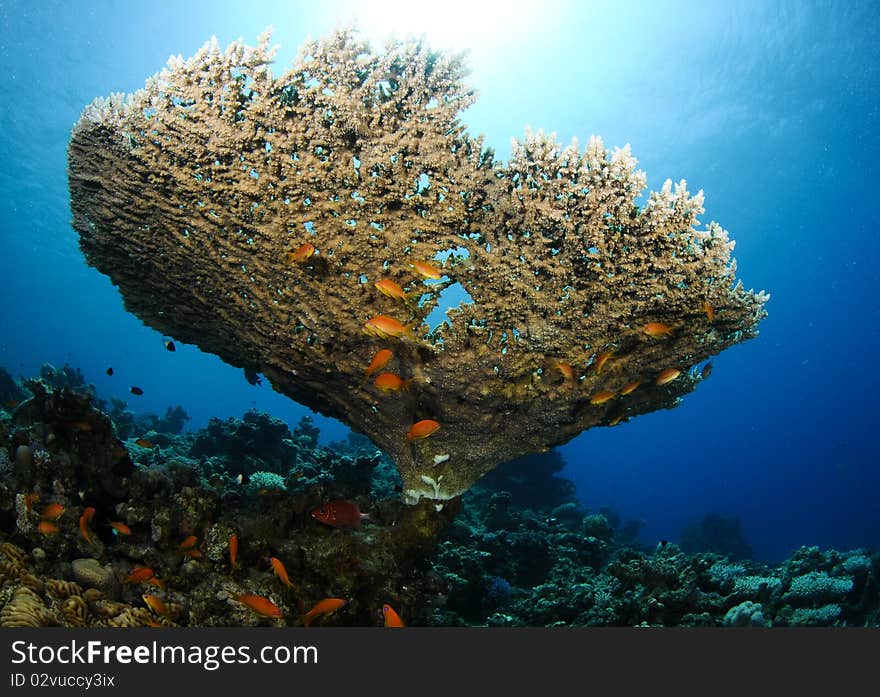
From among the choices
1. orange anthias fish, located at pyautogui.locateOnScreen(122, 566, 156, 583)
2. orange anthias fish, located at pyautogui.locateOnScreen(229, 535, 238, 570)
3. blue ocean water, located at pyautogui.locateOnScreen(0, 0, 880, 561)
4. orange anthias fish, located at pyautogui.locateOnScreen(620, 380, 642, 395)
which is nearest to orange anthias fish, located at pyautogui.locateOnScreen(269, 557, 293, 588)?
orange anthias fish, located at pyautogui.locateOnScreen(229, 535, 238, 570)

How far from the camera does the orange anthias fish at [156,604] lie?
132 inches

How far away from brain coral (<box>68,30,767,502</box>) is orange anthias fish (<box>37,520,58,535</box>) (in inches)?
98.2

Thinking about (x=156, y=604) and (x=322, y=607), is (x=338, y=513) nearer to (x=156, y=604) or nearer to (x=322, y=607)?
(x=322, y=607)

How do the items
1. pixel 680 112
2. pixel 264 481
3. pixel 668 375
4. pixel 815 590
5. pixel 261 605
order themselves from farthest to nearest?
pixel 680 112 → pixel 264 481 → pixel 815 590 → pixel 668 375 → pixel 261 605

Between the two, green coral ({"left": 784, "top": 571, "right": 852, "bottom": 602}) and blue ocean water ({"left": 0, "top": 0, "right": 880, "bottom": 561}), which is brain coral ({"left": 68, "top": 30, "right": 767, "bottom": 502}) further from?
green coral ({"left": 784, "top": 571, "right": 852, "bottom": 602})

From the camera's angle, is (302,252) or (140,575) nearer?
(140,575)

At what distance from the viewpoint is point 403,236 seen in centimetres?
407

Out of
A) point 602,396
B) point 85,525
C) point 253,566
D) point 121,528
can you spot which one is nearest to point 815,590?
point 602,396

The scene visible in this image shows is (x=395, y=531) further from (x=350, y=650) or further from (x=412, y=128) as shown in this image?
(x=412, y=128)

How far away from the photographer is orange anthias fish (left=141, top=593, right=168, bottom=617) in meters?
3.35

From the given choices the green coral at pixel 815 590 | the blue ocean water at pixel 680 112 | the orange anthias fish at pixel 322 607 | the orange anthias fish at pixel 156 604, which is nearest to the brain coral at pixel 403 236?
the blue ocean water at pixel 680 112

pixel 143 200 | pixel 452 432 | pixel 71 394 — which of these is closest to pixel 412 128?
pixel 143 200

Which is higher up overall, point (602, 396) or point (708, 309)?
point (708, 309)

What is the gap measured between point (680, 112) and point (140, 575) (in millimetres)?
41690
